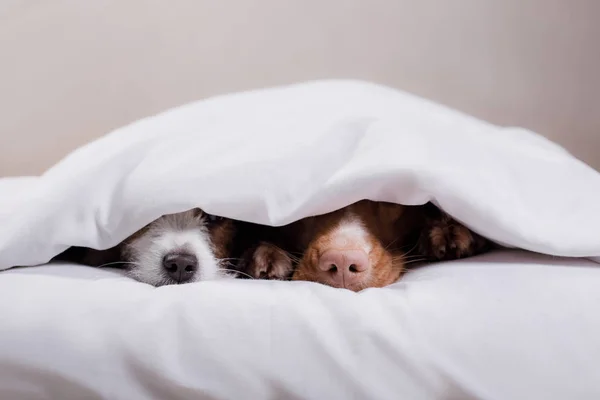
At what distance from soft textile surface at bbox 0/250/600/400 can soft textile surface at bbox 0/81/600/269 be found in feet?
0.48

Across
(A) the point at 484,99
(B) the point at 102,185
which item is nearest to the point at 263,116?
(B) the point at 102,185

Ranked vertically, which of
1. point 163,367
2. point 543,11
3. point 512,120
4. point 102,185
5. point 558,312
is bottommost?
point 163,367

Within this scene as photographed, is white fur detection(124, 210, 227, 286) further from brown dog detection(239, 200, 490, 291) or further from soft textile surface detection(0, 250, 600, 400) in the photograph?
soft textile surface detection(0, 250, 600, 400)

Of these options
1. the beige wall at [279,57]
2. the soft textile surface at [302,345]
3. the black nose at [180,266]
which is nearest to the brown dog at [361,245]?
the black nose at [180,266]

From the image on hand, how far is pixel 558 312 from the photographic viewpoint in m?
0.82

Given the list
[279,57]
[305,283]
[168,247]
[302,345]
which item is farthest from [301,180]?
[279,57]

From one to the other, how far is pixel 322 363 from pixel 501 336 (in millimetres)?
220

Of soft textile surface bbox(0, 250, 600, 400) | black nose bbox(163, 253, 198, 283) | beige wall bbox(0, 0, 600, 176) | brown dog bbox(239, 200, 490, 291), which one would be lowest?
soft textile surface bbox(0, 250, 600, 400)

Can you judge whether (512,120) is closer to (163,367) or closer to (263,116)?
(263,116)

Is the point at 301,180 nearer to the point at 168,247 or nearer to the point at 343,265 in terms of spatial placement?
the point at 343,265

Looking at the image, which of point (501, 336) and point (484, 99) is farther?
point (484, 99)

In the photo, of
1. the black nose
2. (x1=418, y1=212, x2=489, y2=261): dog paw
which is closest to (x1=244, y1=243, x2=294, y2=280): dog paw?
the black nose

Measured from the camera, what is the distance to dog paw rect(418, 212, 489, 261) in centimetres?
110

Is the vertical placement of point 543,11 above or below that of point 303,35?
above
